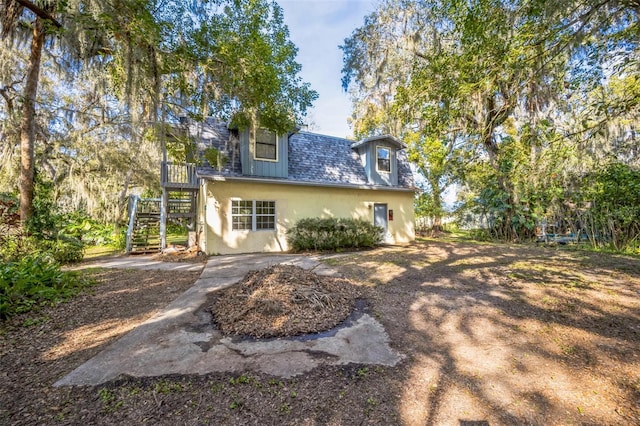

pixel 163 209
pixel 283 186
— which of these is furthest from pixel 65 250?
pixel 283 186

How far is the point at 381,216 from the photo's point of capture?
1190 cm

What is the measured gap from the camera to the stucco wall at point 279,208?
8586mm

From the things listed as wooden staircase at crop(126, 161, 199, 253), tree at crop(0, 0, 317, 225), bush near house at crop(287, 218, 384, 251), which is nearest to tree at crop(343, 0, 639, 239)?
tree at crop(0, 0, 317, 225)

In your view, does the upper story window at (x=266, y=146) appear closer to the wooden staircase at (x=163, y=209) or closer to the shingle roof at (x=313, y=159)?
the shingle roof at (x=313, y=159)

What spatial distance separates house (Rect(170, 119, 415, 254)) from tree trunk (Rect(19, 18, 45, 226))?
13.1ft

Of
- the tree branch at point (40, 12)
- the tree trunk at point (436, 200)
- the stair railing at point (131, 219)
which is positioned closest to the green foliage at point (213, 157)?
the tree branch at point (40, 12)

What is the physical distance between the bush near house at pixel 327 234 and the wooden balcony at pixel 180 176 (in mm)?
3882

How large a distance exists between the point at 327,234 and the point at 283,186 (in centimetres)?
239

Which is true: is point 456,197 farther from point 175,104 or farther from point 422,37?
point 175,104

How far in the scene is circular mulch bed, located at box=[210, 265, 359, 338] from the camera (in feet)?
10.1

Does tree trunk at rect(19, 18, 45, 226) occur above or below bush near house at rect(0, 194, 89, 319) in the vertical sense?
above

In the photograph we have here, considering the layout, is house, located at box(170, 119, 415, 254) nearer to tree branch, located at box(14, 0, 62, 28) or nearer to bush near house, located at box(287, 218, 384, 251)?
bush near house, located at box(287, 218, 384, 251)

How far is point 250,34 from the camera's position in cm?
586

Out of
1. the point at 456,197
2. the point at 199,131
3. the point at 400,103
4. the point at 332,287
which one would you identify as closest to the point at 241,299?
the point at 332,287
